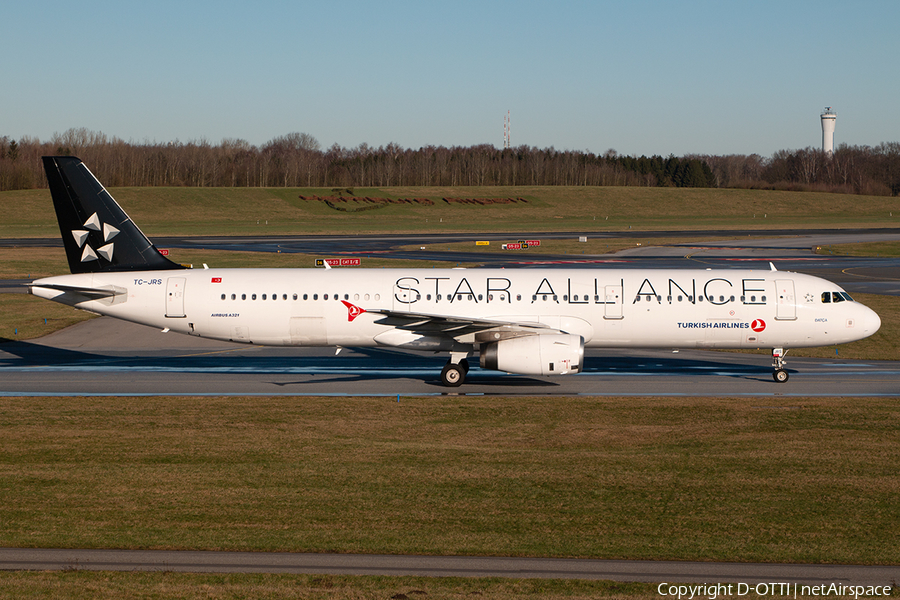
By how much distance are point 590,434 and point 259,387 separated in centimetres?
1315

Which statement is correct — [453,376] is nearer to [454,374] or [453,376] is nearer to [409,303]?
[454,374]

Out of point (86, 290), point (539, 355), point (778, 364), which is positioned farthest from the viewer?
point (778, 364)

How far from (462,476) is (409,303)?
12171mm

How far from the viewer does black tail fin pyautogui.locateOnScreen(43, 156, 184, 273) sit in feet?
99.2

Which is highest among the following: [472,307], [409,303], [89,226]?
[89,226]

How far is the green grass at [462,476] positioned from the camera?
14984 mm

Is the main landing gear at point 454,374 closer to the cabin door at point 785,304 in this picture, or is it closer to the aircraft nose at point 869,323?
the cabin door at point 785,304

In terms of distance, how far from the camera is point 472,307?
30.2 m

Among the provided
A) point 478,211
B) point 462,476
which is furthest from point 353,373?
point 478,211

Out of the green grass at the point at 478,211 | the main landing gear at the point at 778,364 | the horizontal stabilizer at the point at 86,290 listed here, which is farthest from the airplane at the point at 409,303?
the green grass at the point at 478,211

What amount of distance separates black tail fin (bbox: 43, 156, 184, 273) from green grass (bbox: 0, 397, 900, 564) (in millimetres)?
5789

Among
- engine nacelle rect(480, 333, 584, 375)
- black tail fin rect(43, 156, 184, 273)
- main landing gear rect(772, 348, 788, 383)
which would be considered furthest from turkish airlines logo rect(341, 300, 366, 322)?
main landing gear rect(772, 348, 788, 383)

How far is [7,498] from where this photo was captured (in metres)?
17.2

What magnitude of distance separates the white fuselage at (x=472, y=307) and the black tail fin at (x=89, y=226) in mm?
614
